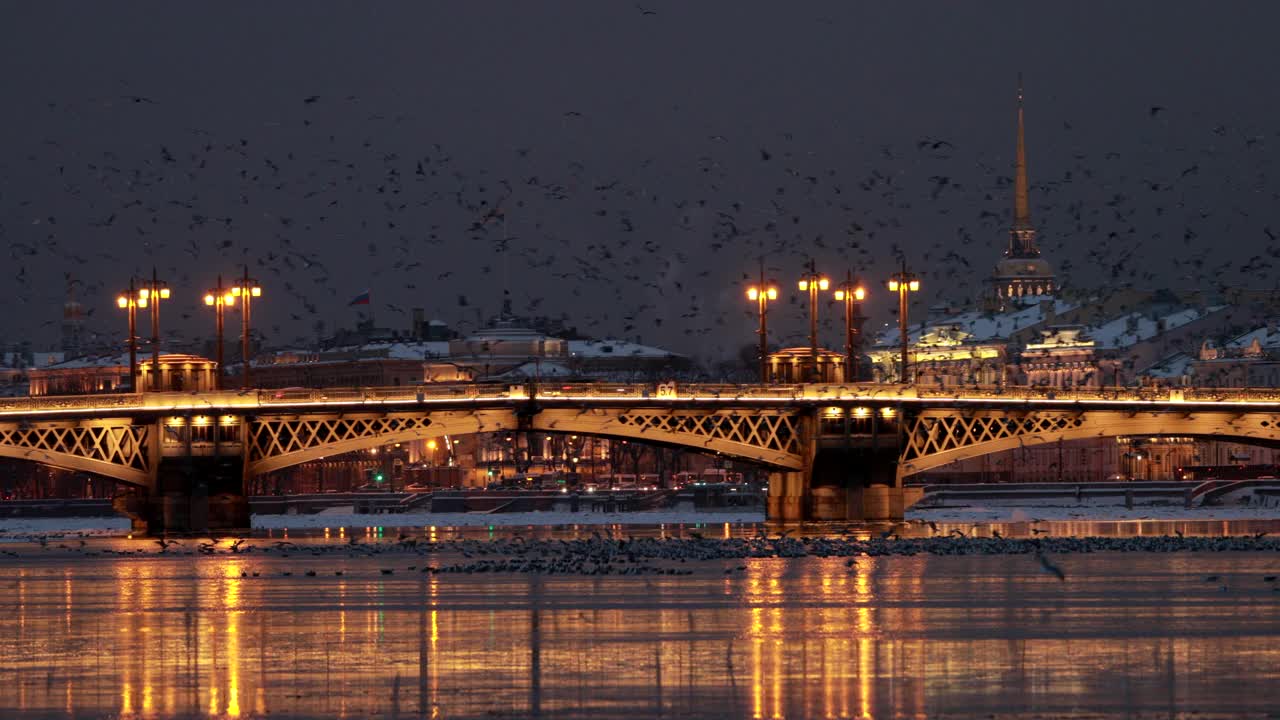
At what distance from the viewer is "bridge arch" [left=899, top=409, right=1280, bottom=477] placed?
10919 cm

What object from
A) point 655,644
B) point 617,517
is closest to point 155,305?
point 617,517

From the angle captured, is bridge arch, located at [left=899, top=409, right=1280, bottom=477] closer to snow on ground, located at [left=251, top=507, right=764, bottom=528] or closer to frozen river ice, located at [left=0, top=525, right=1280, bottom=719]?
snow on ground, located at [left=251, top=507, right=764, bottom=528]

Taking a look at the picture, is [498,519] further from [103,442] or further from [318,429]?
[103,442]

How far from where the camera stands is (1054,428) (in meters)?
111

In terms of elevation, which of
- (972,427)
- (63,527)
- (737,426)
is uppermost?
(737,426)

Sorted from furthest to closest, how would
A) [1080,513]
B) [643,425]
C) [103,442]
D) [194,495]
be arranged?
[1080,513]
[643,425]
[103,442]
[194,495]

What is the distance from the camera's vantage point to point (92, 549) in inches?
3349

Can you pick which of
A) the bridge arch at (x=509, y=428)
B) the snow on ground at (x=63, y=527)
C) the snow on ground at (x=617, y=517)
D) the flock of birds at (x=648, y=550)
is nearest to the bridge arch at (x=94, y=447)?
the snow on ground at (x=63, y=527)

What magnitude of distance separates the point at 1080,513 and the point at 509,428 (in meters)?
39.3

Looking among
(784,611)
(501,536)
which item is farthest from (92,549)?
(784,611)

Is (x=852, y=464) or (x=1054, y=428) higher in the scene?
(x=1054, y=428)

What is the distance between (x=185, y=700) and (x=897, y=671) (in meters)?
9.04

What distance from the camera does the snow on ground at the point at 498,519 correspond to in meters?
122

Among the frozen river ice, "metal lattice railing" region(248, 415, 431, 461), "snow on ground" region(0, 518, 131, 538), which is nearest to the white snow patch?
"snow on ground" region(0, 518, 131, 538)
